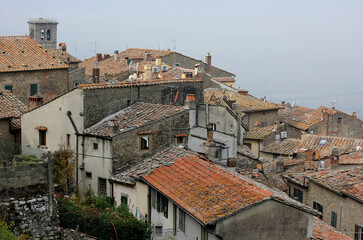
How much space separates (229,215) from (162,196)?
4600 mm

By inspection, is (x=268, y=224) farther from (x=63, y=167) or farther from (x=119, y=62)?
(x=119, y=62)

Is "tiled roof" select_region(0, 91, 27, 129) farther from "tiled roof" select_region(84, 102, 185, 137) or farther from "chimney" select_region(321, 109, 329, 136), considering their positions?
"chimney" select_region(321, 109, 329, 136)

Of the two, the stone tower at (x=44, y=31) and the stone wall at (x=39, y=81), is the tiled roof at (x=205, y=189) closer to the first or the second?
the stone wall at (x=39, y=81)

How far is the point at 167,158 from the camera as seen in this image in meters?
25.1

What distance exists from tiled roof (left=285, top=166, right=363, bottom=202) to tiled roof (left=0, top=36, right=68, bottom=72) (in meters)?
19.4

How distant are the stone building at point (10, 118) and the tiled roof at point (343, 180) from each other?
13930mm

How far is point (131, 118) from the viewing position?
27.7 metres

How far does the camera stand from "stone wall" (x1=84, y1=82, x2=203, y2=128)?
27.6 m

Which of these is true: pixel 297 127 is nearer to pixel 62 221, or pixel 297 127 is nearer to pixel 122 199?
pixel 122 199

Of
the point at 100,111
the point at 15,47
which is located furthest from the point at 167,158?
the point at 15,47

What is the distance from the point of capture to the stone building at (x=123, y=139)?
26.0 m

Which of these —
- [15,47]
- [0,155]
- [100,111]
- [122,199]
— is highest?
[15,47]

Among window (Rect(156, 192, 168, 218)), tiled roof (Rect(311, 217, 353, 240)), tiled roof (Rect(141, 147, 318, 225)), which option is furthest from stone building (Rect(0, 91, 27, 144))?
tiled roof (Rect(311, 217, 353, 240))

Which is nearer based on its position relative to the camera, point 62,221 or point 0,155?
point 62,221
